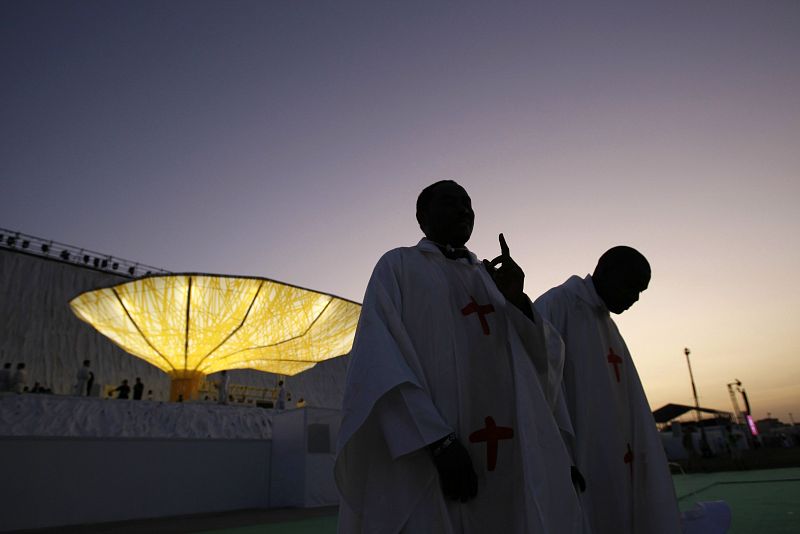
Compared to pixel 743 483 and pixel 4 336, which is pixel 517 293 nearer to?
pixel 743 483

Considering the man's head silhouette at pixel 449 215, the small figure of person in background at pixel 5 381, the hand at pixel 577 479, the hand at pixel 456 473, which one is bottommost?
the hand at pixel 577 479

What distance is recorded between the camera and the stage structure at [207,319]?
15.8 m

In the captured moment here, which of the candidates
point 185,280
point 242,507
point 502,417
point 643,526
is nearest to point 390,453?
point 502,417

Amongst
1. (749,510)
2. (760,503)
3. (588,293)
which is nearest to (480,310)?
(588,293)

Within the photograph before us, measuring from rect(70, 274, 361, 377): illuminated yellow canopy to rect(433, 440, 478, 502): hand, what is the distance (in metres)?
15.0

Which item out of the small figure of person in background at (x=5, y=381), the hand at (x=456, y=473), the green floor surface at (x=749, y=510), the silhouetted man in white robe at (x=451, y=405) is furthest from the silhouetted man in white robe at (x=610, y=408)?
the small figure of person in background at (x=5, y=381)

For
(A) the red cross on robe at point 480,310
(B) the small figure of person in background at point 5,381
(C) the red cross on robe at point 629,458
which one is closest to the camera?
(A) the red cross on robe at point 480,310

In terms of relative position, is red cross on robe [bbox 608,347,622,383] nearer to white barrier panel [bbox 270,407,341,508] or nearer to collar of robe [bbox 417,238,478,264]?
collar of robe [bbox 417,238,478,264]

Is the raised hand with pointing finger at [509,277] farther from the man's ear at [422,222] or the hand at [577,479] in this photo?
the hand at [577,479]

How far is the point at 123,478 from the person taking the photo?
380 inches

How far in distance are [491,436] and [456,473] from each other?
265mm

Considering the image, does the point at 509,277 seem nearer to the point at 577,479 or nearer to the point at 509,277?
the point at 509,277

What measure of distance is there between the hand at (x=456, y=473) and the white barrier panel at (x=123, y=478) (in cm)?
988

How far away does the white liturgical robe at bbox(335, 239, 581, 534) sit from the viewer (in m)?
1.52
